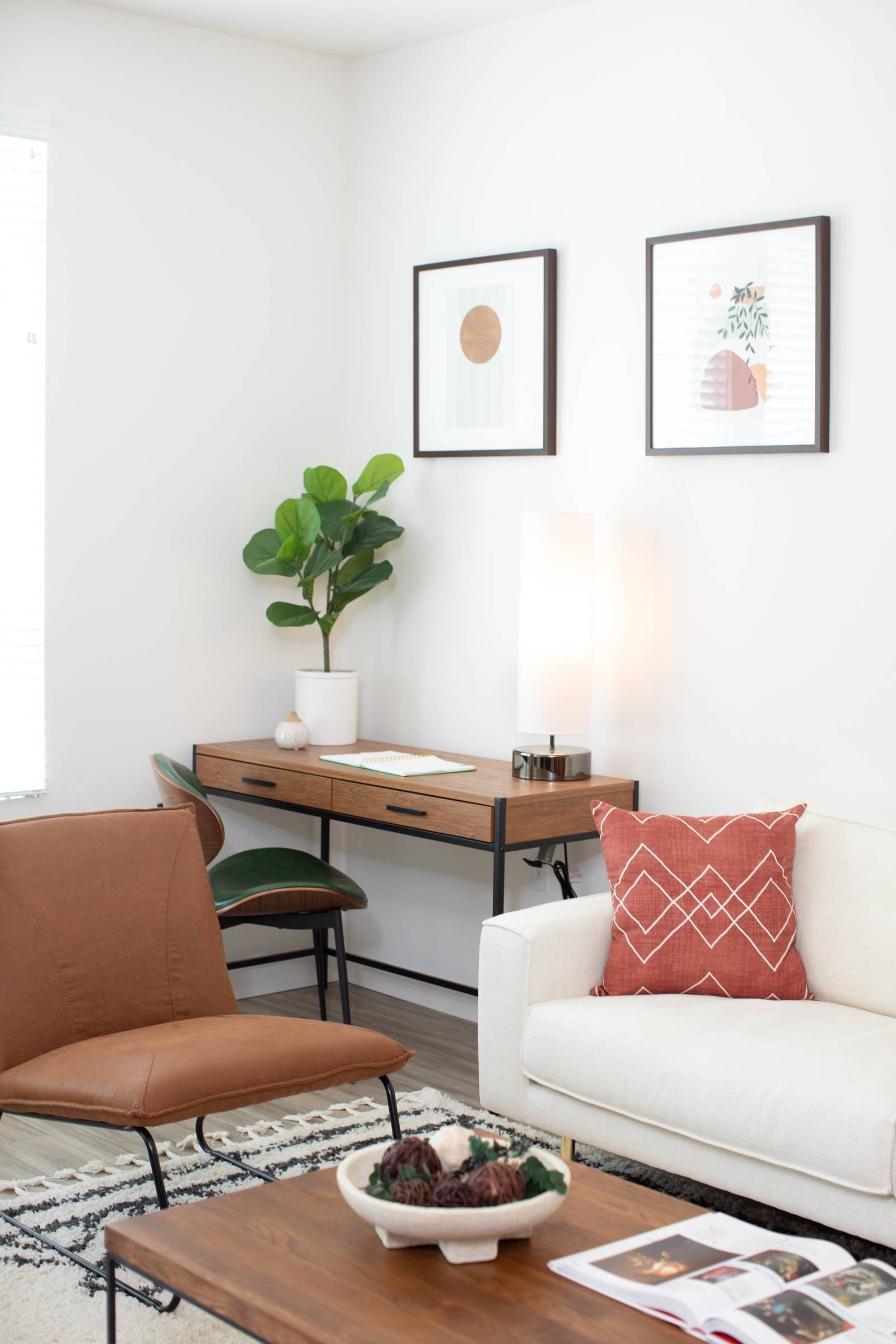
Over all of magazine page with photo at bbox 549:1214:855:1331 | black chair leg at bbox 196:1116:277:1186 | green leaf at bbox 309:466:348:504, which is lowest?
black chair leg at bbox 196:1116:277:1186

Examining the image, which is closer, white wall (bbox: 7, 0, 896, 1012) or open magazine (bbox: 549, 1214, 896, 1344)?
open magazine (bbox: 549, 1214, 896, 1344)

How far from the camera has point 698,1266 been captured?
5.71 ft

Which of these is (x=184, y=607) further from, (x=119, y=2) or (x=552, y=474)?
(x=119, y=2)

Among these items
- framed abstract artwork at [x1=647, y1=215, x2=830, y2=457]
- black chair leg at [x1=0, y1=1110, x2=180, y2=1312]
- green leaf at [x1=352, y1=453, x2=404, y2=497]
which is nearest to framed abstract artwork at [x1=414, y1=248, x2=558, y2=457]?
green leaf at [x1=352, y1=453, x2=404, y2=497]

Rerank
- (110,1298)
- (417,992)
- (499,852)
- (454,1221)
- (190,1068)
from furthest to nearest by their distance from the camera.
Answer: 1. (417,992)
2. (499,852)
3. (190,1068)
4. (110,1298)
5. (454,1221)

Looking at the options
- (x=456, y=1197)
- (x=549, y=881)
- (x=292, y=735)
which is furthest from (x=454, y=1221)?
(x=292, y=735)

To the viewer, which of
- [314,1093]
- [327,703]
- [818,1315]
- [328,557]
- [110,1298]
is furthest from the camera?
[327,703]

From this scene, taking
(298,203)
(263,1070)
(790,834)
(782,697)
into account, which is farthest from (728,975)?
(298,203)

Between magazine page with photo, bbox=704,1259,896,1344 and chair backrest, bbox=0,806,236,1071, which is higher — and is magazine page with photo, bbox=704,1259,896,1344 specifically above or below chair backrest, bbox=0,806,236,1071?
below

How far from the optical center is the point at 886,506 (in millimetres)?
3137

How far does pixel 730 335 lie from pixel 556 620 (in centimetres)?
81

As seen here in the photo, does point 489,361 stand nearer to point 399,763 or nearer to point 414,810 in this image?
point 399,763

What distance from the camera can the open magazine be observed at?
62.6 inches

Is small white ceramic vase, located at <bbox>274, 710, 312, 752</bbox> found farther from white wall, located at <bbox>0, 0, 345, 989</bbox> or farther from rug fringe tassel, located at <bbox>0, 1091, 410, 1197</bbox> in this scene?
rug fringe tassel, located at <bbox>0, 1091, 410, 1197</bbox>
